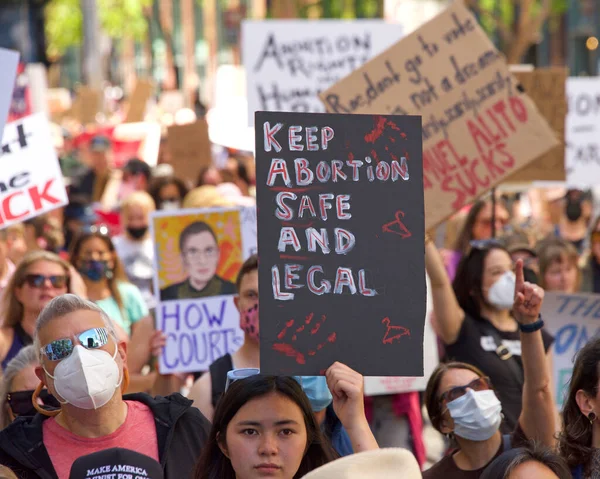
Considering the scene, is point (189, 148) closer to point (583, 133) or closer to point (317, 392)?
point (583, 133)

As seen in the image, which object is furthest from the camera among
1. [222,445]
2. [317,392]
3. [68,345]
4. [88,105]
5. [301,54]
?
[88,105]

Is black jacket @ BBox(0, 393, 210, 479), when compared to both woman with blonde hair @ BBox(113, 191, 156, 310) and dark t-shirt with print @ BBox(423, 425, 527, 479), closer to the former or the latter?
dark t-shirt with print @ BBox(423, 425, 527, 479)

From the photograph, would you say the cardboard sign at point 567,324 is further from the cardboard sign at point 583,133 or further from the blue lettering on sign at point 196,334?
the cardboard sign at point 583,133

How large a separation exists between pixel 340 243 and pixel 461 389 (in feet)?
3.81

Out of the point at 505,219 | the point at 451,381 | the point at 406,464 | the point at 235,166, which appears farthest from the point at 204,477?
the point at 235,166

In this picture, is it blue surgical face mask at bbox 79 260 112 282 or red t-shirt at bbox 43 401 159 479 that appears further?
blue surgical face mask at bbox 79 260 112 282

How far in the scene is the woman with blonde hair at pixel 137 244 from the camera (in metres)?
8.08

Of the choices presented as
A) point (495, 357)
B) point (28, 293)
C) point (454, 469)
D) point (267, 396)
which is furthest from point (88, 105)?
point (267, 396)

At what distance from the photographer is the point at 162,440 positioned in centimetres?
367

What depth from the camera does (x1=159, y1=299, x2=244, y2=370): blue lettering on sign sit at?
6.12 metres

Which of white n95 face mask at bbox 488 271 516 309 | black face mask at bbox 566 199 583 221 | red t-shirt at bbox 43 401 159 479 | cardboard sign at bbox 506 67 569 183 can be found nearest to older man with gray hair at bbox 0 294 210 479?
red t-shirt at bbox 43 401 159 479

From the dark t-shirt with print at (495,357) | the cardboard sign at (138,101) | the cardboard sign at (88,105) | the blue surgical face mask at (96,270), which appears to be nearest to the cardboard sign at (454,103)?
the dark t-shirt with print at (495,357)

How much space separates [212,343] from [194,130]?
5160 millimetres

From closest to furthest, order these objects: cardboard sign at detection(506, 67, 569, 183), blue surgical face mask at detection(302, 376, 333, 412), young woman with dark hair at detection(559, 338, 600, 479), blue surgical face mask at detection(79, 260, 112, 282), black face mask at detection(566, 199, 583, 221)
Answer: young woman with dark hair at detection(559, 338, 600, 479) → blue surgical face mask at detection(302, 376, 333, 412) → blue surgical face mask at detection(79, 260, 112, 282) → cardboard sign at detection(506, 67, 569, 183) → black face mask at detection(566, 199, 583, 221)
